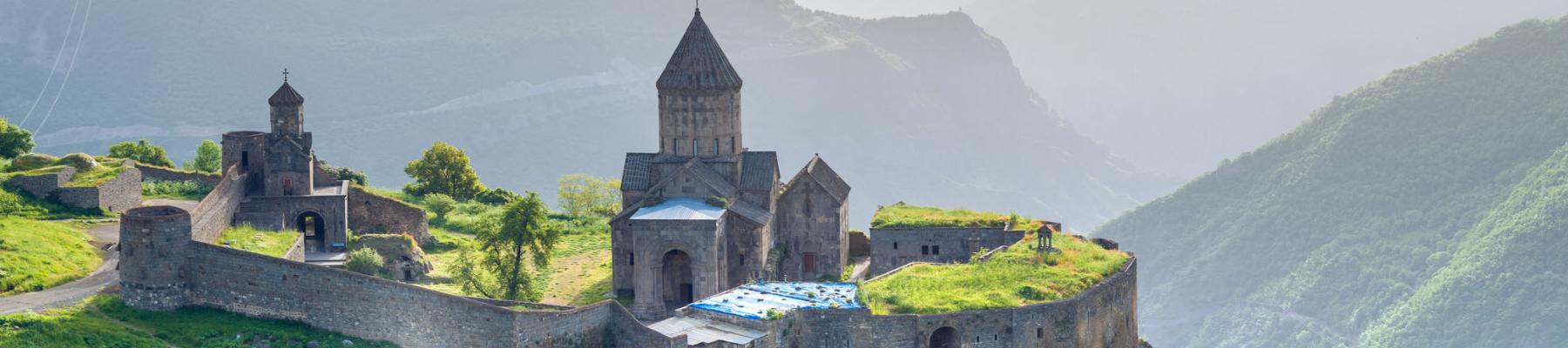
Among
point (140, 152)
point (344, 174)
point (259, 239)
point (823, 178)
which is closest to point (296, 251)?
point (259, 239)

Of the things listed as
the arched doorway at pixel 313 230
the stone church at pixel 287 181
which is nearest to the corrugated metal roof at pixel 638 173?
the stone church at pixel 287 181

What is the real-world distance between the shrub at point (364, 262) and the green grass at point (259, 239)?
2138 mm

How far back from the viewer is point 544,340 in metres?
64.2

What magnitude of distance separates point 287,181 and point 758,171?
18727 millimetres

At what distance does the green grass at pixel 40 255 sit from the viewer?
67.4 metres

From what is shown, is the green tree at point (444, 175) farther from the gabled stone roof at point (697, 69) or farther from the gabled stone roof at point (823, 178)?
the gabled stone roof at point (697, 69)

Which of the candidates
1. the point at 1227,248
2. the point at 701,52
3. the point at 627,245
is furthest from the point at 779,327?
the point at 1227,248

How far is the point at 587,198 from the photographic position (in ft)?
358

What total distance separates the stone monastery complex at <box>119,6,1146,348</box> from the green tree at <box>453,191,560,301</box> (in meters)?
3.56

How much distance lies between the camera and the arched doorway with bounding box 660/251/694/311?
78.9 meters

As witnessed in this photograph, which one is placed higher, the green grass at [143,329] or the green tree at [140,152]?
the green tree at [140,152]

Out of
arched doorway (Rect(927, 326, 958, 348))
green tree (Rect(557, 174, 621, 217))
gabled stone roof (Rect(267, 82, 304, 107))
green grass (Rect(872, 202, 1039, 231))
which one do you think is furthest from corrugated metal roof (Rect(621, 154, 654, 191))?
green tree (Rect(557, 174, 621, 217))

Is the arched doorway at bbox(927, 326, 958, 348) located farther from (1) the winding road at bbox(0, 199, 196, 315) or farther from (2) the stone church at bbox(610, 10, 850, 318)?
(1) the winding road at bbox(0, 199, 196, 315)

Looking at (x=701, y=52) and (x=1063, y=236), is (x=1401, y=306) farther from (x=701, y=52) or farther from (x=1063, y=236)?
(x=701, y=52)
